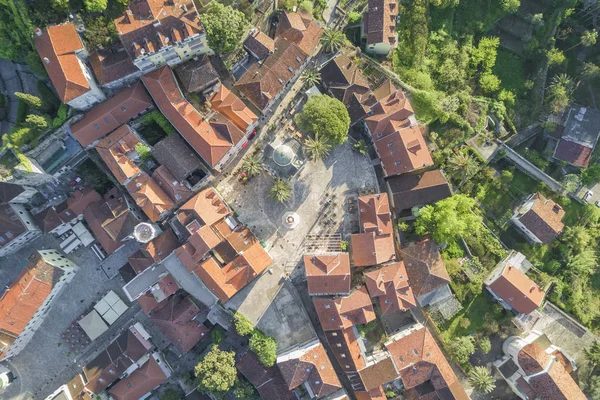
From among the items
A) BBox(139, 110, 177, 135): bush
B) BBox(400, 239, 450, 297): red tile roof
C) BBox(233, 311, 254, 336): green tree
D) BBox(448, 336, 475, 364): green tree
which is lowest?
BBox(448, 336, 475, 364): green tree

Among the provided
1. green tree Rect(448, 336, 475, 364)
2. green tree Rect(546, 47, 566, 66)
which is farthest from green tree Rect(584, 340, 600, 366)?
green tree Rect(546, 47, 566, 66)

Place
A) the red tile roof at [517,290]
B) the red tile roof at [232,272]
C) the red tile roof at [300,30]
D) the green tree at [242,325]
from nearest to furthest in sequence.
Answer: the red tile roof at [232,272] < the green tree at [242,325] < the red tile roof at [300,30] < the red tile roof at [517,290]

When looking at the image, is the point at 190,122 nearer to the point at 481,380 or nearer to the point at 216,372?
the point at 216,372

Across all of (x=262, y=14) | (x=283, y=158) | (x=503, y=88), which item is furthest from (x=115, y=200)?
(x=503, y=88)

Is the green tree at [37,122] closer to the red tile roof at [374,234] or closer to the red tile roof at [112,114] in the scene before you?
the red tile roof at [112,114]

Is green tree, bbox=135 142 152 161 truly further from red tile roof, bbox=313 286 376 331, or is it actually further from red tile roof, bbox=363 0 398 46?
red tile roof, bbox=363 0 398 46

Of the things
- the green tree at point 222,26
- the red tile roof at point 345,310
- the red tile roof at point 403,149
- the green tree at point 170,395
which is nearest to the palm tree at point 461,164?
the red tile roof at point 403,149
